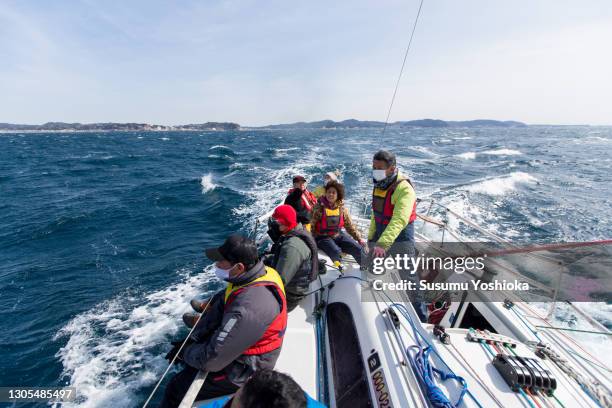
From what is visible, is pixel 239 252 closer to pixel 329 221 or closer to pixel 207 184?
pixel 329 221

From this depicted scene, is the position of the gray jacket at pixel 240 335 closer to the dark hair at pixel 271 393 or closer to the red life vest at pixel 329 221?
the dark hair at pixel 271 393

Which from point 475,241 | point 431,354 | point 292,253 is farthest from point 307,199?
point 475,241

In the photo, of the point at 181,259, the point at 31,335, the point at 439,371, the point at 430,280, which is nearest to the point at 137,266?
the point at 181,259

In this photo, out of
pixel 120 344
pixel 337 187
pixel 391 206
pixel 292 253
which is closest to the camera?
pixel 292 253

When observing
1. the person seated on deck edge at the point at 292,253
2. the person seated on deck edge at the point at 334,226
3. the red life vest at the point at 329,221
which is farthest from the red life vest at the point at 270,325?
the red life vest at the point at 329,221

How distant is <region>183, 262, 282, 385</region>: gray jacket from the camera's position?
1788 mm

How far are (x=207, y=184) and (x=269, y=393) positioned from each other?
15.3m

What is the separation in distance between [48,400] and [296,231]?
3878mm

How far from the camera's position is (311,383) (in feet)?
7.60

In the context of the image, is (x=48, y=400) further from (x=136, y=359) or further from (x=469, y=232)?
(x=469, y=232)

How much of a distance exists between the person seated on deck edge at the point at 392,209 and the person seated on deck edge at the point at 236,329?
1.13m

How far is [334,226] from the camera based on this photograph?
4.00 m

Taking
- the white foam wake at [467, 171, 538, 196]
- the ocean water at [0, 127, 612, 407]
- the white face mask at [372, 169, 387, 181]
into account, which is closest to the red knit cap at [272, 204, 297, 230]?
the white face mask at [372, 169, 387, 181]

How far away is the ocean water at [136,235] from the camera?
4.23 metres
